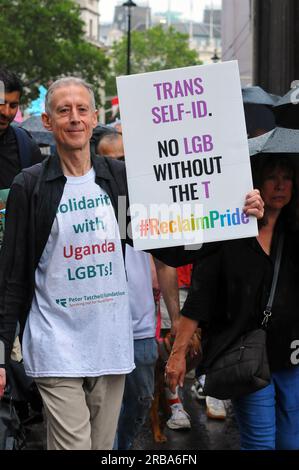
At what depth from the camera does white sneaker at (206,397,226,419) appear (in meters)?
6.98

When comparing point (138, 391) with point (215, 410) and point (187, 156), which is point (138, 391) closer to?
point (187, 156)

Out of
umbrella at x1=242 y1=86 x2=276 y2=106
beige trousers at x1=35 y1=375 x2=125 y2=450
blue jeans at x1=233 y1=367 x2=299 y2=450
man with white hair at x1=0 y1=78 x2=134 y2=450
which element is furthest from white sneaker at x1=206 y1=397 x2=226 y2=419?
man with white hair at x1=0 y1=78 x2=134 y2=450

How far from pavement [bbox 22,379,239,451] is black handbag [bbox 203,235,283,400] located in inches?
85.6

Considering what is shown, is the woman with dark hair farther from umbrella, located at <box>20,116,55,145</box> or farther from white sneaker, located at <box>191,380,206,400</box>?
umbrella, located at <box>20,116,55,145</box>

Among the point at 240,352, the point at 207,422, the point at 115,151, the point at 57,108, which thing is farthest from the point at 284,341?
the point at 207,422

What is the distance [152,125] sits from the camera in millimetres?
3840

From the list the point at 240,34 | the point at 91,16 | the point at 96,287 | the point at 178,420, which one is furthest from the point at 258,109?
the point at 91,16

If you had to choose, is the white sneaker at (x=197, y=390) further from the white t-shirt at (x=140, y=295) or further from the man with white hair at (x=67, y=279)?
the man with white hair at (x=67, y=279)

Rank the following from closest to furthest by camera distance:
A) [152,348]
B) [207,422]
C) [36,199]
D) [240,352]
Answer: [36,199]
[240,352]
[152,348]
[207,422]

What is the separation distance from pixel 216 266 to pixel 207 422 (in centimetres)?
304

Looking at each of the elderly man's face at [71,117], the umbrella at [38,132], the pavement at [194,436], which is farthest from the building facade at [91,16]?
the elderly man's face at [71,117]

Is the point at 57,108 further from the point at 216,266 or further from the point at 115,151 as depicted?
the point at 115,151

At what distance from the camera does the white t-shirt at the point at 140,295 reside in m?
4.79

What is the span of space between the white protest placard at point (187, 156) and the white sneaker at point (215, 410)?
134 inches
